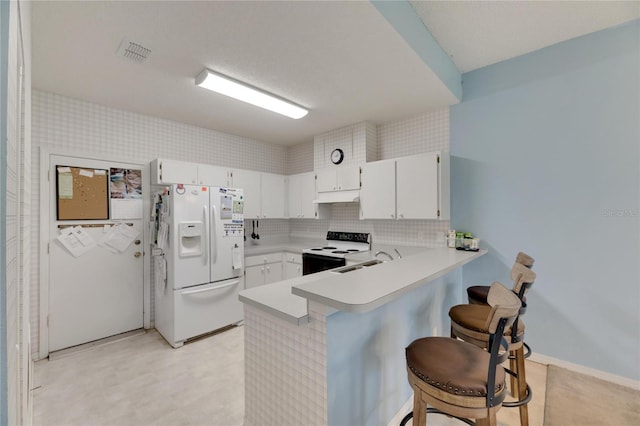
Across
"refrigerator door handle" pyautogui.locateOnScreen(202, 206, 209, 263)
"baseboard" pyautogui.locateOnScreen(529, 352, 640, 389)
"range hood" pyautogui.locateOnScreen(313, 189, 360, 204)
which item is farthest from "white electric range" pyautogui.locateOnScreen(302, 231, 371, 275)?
"baseboard" pyautogui.locateOnScreen(529, 352, 640, 389)

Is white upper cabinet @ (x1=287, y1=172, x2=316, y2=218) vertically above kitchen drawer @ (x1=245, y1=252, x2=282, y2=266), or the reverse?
white upper cabinet @ (x1=287, y1=172, x2=316, y2=218)

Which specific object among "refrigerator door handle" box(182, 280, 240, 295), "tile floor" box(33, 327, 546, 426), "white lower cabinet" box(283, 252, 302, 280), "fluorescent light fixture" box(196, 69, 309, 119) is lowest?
"tile floor" box(33, 327, 546, 426)

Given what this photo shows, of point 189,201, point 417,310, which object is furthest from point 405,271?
point 189,201

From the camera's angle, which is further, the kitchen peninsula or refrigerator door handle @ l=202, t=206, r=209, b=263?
refrigerator door handle @ l=202, t=206, r=209, b=263

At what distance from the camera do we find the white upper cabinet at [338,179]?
3570mm

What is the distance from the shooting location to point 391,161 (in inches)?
126

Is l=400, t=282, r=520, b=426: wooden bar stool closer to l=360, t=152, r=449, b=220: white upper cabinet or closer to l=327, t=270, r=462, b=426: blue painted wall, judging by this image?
l=327, t=270, r=462, b=426: blue painted wall

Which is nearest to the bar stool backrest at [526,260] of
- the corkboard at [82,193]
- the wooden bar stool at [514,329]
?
the wooden bar stool at [514,329]

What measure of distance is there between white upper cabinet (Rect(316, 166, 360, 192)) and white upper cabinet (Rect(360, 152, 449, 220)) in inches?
5.5

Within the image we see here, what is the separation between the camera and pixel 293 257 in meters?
3.93

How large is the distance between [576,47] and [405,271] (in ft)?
8.57

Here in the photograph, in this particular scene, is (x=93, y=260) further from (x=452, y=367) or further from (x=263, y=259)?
(x=452, y=367)

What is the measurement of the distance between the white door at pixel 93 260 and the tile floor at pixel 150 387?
315 millimetres

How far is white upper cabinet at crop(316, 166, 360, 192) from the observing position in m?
3.57
